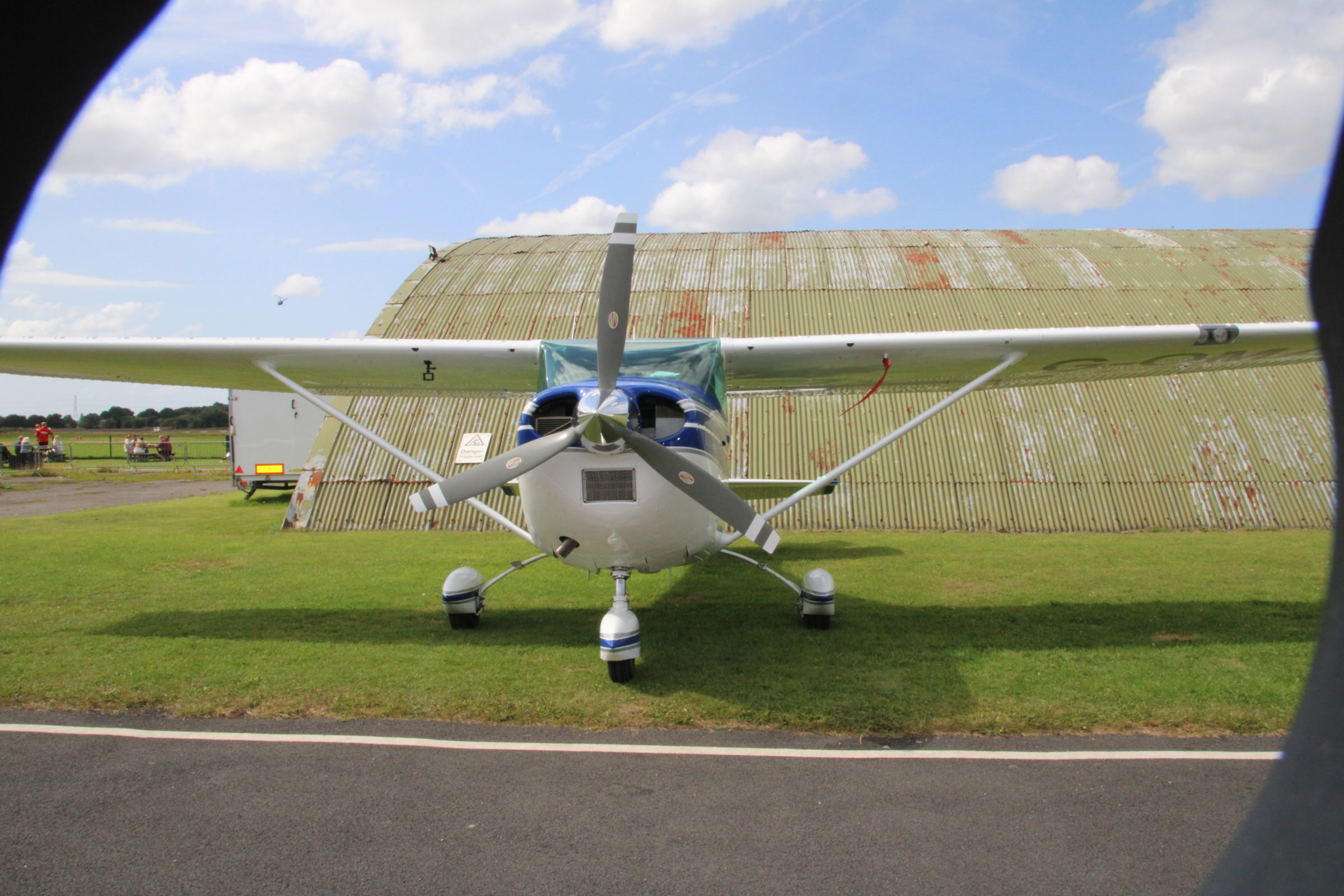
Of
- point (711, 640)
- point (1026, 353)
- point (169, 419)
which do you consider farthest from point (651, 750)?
point (169, 419)

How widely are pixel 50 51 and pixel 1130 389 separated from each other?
1745 centimetres

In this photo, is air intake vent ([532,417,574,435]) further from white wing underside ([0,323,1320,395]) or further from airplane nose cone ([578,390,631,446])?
white wing underside ([0,323,1320,395])

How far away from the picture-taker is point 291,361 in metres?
8.43

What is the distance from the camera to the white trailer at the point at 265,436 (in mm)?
20797

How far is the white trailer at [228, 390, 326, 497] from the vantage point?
20.8 meters

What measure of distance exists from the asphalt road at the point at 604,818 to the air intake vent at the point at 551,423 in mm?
2189

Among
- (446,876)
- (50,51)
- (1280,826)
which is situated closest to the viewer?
(50,51)

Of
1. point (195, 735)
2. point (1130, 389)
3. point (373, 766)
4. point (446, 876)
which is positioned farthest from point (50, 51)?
point (1130, 389)

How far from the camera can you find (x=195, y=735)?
16.4 ft

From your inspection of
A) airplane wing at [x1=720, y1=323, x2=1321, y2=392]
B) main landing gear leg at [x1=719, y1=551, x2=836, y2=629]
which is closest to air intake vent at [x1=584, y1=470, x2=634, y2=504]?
main landing gear leg at [x1=719, y1=551, x2=836, y2=629]

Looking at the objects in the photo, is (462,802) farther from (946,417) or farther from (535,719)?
(946,417)

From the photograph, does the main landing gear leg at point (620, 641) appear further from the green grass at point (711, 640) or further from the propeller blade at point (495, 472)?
the propeller blade at point (495, 472)

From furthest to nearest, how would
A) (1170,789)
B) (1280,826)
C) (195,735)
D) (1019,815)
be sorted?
1. (195,735)
2. (1170,789)
3. (1019,815)
4. (1280,826)

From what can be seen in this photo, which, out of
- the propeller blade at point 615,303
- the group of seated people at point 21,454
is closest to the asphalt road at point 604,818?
the propeller blade at point 615,303
